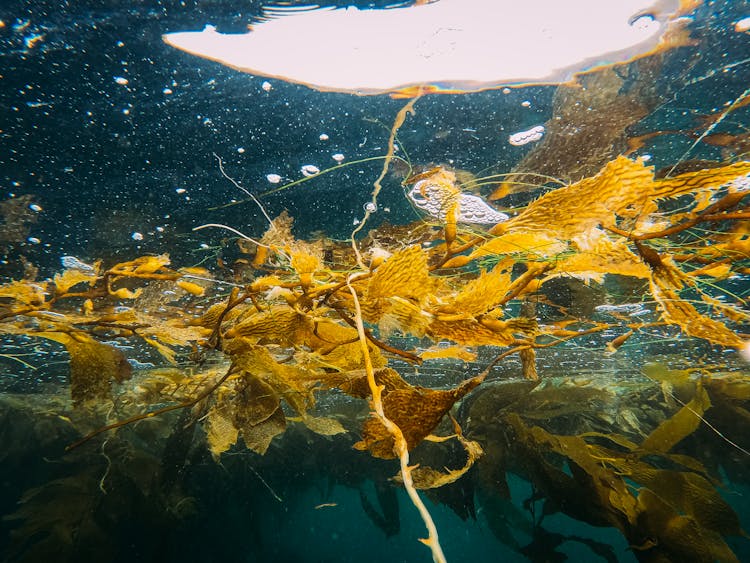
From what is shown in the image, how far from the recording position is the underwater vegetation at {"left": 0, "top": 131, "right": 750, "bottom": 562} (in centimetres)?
185

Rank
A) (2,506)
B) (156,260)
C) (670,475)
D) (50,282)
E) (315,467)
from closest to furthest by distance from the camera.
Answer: (156,260) → (670,475) → (50,282) → (2,506) → (315,467)

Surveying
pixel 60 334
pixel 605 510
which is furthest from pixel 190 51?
pixel 605 510

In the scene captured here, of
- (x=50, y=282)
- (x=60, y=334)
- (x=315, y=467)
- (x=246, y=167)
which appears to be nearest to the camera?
(x=60, y=334)

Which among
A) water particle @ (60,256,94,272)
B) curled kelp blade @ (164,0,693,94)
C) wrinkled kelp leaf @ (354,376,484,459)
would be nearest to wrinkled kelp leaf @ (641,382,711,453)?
curled kelp blade @ (164,0,693,94)

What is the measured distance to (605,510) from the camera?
4.45 m

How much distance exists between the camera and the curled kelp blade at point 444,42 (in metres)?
2.66

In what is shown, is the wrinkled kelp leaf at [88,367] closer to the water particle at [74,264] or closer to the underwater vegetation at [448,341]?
the underwater vegetation at [448,341]

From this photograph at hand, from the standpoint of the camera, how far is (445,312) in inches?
81.4

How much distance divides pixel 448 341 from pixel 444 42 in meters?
4.15

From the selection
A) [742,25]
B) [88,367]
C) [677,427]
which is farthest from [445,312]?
[677,427]

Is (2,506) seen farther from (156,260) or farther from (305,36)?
(305,36)

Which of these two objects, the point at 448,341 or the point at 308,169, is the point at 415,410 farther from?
the point at 448,341

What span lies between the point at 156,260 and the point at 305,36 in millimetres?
1984

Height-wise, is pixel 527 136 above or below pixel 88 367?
above
